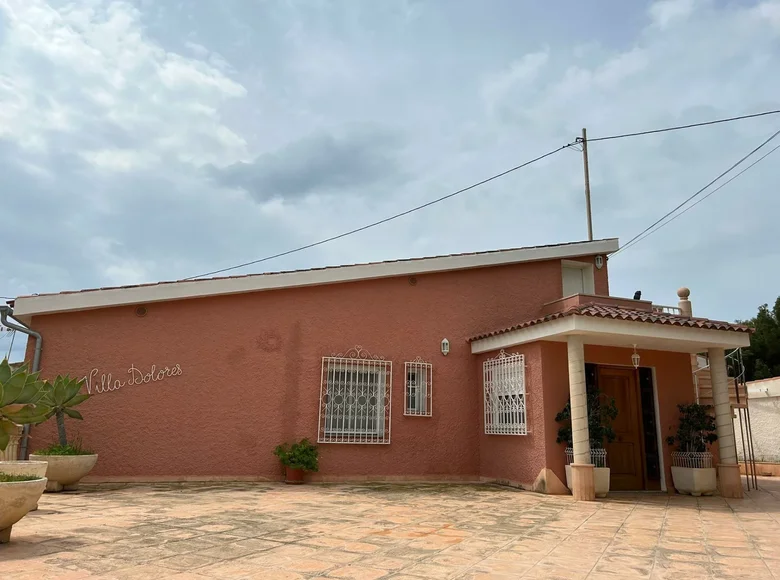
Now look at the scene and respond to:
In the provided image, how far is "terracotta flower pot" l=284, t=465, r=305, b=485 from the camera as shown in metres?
8.41

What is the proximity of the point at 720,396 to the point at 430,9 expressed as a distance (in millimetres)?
7699

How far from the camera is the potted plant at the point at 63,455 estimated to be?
21.7ft

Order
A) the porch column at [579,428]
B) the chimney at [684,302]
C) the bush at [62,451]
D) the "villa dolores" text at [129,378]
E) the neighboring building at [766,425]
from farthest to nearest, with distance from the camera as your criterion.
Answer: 1. the neighboring building at [766,425]
2. the chimney at [684,302]
3. the "villa dolores" text at [129,378]
4. the porch column at [579,428]
5. the bush at [62,451]

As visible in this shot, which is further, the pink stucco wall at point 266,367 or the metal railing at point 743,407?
the metal railing at point 743,407

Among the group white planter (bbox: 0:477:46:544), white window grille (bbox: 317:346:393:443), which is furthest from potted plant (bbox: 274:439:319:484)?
white planter (bbox: 0:477:46:544)

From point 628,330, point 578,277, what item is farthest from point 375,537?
point 578,277

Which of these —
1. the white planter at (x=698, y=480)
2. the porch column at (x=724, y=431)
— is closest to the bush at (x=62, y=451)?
the white planter at (x=698, y=480)

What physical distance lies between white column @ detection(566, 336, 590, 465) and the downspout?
7.63 m

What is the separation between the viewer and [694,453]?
28.0 feet

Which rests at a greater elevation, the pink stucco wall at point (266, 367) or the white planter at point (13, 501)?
the pink stucco wall at point (266, 367)

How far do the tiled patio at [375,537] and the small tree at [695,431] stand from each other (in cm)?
141

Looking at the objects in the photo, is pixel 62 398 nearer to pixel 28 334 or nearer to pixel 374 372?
pixel 28 334

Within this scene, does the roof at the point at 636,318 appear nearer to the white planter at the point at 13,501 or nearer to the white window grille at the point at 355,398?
the white window grille at the point at 355,398

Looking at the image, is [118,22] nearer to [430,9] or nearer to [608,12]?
[430,9]
